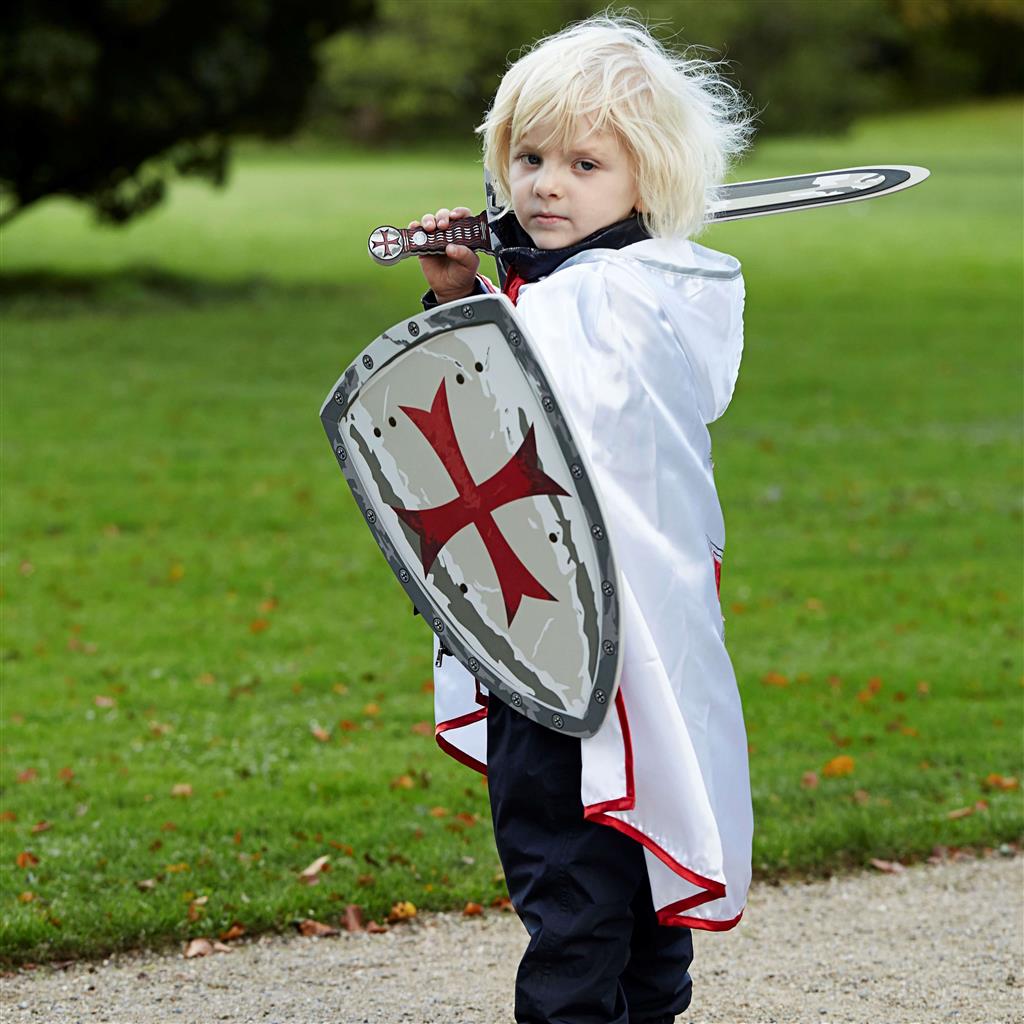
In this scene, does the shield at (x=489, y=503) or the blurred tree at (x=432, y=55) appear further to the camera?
the blurred tree at (x=432, y=55)

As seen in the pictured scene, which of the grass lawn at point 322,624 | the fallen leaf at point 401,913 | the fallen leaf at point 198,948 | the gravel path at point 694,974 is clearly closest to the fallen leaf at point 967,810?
the grass lawn at point 322,624

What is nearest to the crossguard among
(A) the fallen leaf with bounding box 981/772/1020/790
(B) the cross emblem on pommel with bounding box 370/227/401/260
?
(B) the cross emblem on pommel with bounding box 370/227/401/260

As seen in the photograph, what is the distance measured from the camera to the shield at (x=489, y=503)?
2.42 m

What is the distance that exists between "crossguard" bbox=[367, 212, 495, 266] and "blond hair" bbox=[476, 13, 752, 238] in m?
0.15

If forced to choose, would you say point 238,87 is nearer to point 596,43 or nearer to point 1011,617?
point 1011,617

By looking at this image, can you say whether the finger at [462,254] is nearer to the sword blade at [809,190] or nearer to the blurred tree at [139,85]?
the sword blade at [809,190]

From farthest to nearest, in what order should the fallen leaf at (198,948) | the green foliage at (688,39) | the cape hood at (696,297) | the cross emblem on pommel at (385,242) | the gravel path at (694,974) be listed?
the green foliage at (688,39) < the fallen leaf at (198,948) < the gravel path at (694,974) < the cross emblem on pommel at (385,242) < the cape hood at (696,297)

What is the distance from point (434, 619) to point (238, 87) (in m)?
13.8

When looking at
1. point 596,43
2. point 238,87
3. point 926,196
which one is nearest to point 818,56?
point 926,196

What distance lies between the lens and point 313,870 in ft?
14.0

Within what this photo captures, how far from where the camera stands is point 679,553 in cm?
253

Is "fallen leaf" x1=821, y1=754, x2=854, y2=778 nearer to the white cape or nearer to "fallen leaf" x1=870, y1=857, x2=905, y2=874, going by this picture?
"fallen leaf" x1=870, y1=857, x2=905, y2=874

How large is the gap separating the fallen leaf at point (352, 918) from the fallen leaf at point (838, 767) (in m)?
1.69

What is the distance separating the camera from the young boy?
246 cm
